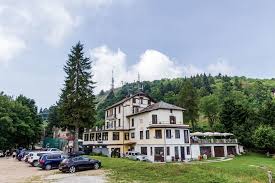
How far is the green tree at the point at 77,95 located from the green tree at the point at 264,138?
108 ft

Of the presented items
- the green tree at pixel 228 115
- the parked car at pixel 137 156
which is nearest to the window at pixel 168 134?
the parked car at pixel 137 156

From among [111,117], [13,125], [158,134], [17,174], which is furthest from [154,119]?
[13,125]

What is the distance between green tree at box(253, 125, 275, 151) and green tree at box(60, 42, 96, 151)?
1292 inches

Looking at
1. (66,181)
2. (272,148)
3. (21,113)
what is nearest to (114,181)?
(66,181)

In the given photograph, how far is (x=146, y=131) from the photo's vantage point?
56.2 metres

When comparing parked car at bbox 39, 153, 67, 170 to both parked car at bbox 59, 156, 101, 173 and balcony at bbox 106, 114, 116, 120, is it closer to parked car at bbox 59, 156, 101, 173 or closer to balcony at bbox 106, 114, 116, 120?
parked car at bbox 59, 156, 101, 173

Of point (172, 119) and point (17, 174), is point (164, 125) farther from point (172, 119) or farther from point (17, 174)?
point (17, 174)

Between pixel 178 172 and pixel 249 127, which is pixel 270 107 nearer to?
pixel 249 127

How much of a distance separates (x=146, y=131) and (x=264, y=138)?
23582mm

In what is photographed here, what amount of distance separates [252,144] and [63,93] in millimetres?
40694

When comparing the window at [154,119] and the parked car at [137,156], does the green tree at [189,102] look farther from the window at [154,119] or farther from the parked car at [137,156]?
the parked car at [137,156]

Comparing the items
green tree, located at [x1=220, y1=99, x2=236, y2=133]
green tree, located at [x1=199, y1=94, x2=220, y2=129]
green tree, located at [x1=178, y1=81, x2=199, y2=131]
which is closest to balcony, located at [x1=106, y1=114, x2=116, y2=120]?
green tree, located at [x1=178, y1=81, x2=199, y2=131]

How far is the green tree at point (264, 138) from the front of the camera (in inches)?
2272

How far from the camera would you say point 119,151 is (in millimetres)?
61875
